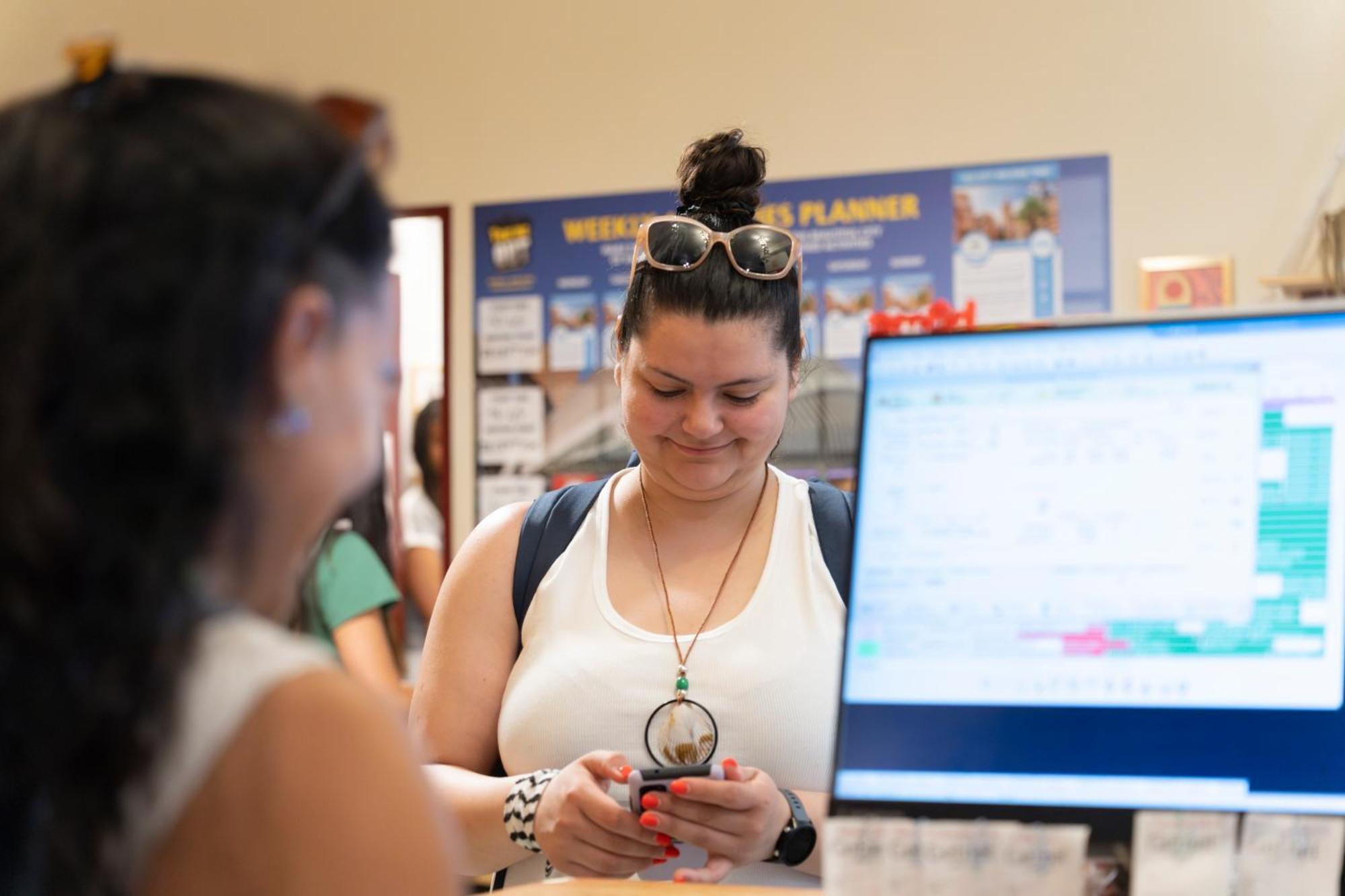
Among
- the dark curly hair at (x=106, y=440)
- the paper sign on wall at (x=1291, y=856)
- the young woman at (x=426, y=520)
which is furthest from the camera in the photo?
the young woman at (x=426, y=520)

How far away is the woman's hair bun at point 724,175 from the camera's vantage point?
156 cm

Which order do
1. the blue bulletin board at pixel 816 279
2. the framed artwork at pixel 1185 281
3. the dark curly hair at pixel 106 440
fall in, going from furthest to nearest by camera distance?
the blue bulletin board at pixel 816 279, the framed artwork at pixel 1185 281, the dark curly hair at pixel 106 440

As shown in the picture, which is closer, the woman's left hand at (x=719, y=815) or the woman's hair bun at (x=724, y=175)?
the woman's left hand at (x=719, y=815)

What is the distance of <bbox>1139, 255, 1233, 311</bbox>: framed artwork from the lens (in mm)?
3051

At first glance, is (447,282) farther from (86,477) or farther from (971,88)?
(86,477)

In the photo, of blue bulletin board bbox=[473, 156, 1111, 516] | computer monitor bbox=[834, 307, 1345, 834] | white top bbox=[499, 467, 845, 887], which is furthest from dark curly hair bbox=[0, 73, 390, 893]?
blue bulletin board bbox=[473, 156, 1111, 516]

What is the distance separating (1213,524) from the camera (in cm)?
86

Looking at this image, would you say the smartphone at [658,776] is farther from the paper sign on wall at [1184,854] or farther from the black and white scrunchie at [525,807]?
the paper sign on wall at [1184,854]

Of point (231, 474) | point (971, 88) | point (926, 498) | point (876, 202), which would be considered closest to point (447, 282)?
point (876, 202)

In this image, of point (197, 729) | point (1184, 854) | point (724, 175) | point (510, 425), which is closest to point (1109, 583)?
point (1184, 854)

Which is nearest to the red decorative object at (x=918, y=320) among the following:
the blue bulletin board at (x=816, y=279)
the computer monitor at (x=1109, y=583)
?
the computer monitor at (x=1109, y=583)

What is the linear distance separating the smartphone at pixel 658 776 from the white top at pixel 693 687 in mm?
161

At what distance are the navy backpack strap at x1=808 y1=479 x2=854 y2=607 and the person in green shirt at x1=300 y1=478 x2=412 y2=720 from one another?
1234 mm

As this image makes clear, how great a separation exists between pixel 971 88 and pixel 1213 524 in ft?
8.53
